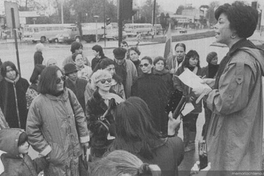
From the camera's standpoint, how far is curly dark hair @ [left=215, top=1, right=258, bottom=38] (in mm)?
1965

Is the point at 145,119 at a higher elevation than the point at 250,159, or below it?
higher

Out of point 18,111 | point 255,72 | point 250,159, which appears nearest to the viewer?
point 255,72

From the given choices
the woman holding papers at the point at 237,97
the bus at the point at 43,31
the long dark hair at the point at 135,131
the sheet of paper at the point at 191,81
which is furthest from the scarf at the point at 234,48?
the bus at the point at 43,31

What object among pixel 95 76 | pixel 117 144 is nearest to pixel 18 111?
pixel 95 76

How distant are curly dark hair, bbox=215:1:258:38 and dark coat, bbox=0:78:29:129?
11.0 feet

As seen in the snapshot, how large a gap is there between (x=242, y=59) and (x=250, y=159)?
0.73 m

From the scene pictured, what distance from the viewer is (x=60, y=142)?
9.58 ft

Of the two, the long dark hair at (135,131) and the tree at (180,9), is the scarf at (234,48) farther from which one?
the tree at (180,9)

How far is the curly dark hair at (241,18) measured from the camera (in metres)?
1.96

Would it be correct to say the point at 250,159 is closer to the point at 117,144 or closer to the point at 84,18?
the point at 117,144

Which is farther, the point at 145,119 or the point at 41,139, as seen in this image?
the point at 41,139

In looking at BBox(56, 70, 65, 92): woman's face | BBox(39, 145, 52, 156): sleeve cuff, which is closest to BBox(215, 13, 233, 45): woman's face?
BBox(56, 70, 65, 92): woman's face

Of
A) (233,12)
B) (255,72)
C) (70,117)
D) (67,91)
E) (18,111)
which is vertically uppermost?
(233,12)

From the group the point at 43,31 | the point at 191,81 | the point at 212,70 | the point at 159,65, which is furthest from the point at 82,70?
the point at 43,31
